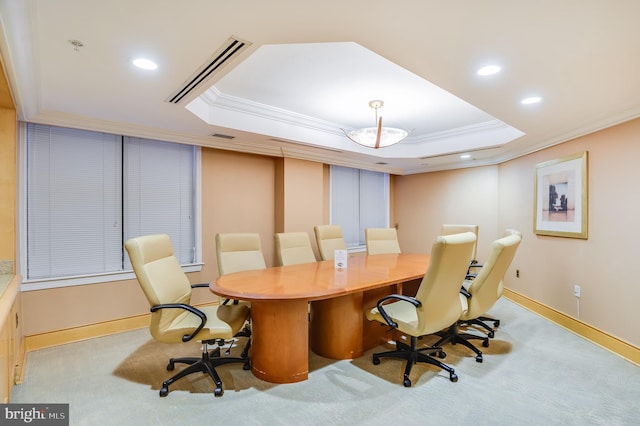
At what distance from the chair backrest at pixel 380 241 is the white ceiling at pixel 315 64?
1660 millimetres

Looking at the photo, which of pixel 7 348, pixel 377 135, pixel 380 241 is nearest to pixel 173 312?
pixel 7 348

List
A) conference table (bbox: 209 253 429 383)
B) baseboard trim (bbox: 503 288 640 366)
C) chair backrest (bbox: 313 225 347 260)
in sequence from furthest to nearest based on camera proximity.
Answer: chair backrest (bbox: 313 225 347 260)
baseboard trim (bbox: 503 288 640 366)
conference table (bbox: 209 253 429 383)

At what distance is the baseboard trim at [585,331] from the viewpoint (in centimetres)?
285

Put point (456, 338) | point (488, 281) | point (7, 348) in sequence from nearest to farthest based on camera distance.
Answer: point (7, 348)
point (488, 281)
point (456, 338)

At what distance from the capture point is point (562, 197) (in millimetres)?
3771

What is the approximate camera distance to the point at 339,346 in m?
2.82

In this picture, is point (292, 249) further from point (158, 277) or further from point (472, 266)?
point (472, 266)

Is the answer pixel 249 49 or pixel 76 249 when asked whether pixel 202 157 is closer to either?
pixel 76 249

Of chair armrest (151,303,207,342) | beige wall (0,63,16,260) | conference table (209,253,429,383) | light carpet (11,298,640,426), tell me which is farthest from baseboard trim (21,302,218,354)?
chair armrest (151,303,207,342)

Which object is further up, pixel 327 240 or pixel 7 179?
pixel 7 179

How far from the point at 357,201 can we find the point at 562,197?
3.19 m

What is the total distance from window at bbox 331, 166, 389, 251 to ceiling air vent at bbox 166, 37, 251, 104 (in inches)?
135

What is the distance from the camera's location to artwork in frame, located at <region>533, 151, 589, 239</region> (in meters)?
3.47

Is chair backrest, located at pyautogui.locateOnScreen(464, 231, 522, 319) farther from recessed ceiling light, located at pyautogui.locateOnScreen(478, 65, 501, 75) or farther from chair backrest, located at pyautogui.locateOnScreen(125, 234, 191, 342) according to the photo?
chair backrest, located at pyautogui.locateOnScreen(125, 234, 191, 342)
